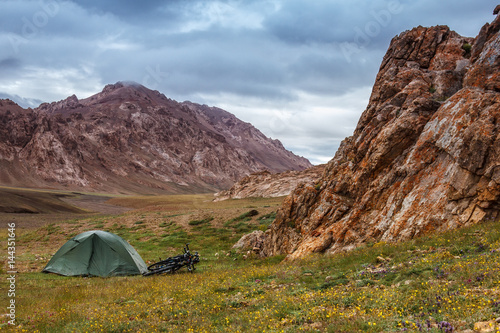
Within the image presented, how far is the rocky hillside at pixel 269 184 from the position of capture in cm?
7875

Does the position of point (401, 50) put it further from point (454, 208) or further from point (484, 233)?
point (484, 233)

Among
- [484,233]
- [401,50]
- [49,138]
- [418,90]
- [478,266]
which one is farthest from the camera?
[49,138]

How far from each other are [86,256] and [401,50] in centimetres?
2687

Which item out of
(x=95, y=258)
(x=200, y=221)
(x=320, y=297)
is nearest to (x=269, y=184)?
(x=200, y=221)

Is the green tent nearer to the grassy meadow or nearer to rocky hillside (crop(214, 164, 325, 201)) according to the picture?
the grassy meadow

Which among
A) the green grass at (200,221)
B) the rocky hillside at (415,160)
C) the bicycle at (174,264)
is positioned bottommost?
the bicycle at (174,264)

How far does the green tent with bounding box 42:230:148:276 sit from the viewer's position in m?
20.5

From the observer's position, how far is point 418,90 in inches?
812

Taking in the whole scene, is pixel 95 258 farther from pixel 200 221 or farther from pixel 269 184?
pixel 269 184

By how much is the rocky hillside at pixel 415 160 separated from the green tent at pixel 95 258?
9.19m

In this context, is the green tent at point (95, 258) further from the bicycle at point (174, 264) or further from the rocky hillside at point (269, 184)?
the rocky hillside at point (269, 184)

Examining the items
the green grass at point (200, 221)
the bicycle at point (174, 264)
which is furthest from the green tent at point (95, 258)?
the green grass at point (200, 221)

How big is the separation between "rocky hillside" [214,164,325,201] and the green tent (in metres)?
54.8

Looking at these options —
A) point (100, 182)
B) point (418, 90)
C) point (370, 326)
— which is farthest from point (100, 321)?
point (100, 182)
